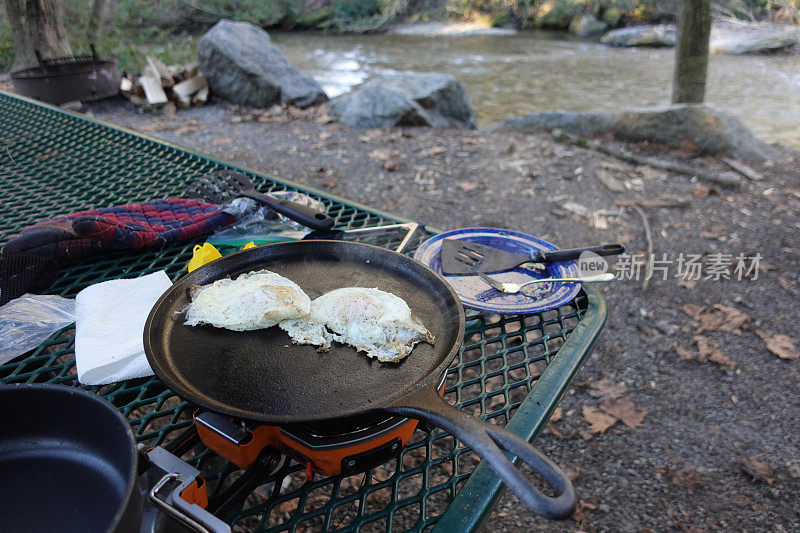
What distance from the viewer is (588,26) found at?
21875mm

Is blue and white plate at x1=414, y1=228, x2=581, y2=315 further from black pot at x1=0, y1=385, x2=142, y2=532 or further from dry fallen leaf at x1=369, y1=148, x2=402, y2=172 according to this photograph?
dry fallen leaf at x1=369, y1=148, x2=402, y2=172

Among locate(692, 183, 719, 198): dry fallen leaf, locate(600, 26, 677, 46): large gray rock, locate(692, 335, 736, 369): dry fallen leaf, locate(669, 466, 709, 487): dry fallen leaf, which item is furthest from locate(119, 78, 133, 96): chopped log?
locate(600, 26, 677, 46): large gray rock

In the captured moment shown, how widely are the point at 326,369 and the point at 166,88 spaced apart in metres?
8.58

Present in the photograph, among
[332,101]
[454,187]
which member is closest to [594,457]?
[454,187]

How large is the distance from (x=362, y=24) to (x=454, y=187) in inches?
768

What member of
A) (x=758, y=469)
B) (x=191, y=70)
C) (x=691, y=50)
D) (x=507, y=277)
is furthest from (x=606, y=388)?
(x=191, y=70)

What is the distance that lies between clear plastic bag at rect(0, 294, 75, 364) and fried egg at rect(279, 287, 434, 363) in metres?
0.72

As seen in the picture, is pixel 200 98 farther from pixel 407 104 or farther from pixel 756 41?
pixel 756 41

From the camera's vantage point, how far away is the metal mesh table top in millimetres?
1180

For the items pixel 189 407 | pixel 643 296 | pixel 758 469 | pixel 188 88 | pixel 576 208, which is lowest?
pixel 758 469

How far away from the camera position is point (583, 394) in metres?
3.15

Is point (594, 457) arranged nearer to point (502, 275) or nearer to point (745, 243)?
point (502, 275)

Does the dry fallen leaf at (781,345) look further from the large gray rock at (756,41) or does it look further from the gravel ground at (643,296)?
the large gray rock at (756,41)

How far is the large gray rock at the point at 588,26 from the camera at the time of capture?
21.8 metres
